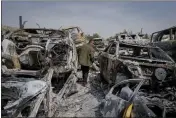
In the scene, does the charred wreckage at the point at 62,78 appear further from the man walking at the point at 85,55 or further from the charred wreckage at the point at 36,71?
the man walking at the point at 85,55

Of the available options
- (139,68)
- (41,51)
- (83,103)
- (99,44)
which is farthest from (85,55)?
(99,44)

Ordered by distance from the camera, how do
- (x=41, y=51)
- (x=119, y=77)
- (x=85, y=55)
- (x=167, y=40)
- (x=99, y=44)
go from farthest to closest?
(x=99, y=44), (x=167, y=40), (x=85, y=55), (x=41, y=51), (x=119, y=77)

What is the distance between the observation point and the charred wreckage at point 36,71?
15.6 feet

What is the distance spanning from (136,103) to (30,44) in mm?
4529

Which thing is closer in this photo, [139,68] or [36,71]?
[36,71]

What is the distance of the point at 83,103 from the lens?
22.8 ft

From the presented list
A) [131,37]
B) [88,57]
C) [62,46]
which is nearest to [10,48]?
[62,46]

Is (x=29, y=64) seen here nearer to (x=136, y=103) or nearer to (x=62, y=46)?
(x=62, y=46)

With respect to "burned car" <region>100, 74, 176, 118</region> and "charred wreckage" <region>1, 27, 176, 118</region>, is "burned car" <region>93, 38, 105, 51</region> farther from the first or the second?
"burned car" <region>100, 74, 176, 118</region>

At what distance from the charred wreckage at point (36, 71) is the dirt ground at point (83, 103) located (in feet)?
0.75

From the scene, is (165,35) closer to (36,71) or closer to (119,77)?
(119,77)

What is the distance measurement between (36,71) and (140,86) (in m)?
2.65

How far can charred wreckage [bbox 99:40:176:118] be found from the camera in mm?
4756

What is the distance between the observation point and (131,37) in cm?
1775
